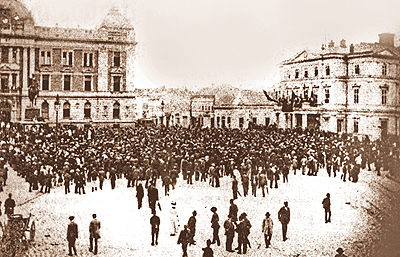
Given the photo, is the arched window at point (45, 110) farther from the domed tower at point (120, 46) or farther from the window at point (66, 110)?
the domed tower at point (120, 46)

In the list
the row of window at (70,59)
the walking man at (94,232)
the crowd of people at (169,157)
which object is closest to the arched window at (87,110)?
the crowd of people at (169,157)

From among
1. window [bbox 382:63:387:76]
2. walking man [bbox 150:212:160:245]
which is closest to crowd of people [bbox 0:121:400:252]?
walking man [bbox 150:212:160:245]

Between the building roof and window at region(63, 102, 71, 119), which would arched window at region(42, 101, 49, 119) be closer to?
window at region(63, 102, 71, 119)

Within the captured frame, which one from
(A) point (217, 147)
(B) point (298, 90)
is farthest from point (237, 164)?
(B) point (298, 90)

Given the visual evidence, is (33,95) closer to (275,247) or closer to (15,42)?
(15,42)

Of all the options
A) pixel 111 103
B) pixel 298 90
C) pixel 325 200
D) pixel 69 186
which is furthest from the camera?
pixel 111 103

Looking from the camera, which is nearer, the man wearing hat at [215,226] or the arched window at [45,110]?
the man wearing hat at [215,226]
